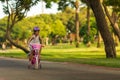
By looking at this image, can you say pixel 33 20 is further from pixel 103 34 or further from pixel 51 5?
pixel 103 34

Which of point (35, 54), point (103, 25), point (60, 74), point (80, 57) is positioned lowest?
point (80, 57)

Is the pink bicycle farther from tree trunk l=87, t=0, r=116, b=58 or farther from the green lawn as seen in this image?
tree trunk l=87, t=0, r=116, b=58

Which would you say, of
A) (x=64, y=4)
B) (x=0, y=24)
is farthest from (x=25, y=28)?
(x=64, y=4)

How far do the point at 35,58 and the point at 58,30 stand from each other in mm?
121467

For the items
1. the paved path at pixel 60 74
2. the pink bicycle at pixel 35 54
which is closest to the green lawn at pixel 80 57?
the paved path at pixel 60 74

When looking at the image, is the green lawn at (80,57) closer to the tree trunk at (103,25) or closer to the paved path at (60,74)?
the tree trunk at (103,25)

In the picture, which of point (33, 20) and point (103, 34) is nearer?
point (103, 34)

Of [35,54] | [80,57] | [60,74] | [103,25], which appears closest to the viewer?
[60,74]

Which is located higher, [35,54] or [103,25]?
[103,25]

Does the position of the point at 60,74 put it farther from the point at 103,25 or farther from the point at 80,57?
the point at 80,57

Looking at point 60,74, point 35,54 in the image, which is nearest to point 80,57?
point 35,54

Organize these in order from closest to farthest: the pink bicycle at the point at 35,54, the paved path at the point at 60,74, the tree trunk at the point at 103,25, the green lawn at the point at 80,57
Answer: the paved path at the point at 60,74 < the pink bicycle at the point at 35,54 < the green lawn at the point at 80,57 < the tree trunk at the point at 103,25

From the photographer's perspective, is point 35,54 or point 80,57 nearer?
point 35,54

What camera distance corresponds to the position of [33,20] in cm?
13600
